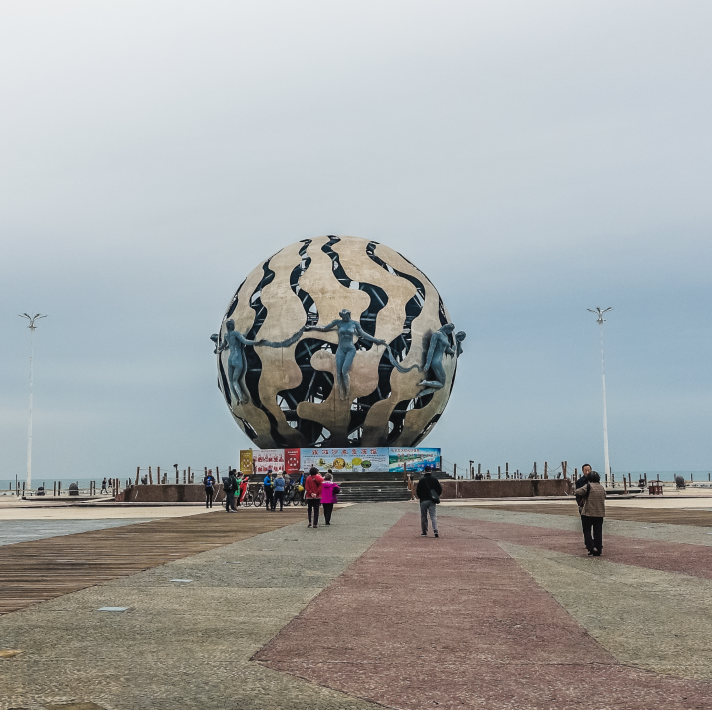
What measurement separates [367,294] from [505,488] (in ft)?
36.9

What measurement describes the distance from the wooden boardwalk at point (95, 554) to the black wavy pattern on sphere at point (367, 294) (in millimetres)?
20718

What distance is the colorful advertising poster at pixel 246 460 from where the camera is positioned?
38344 millimetres

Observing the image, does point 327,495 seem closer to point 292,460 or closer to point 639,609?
point 639,609

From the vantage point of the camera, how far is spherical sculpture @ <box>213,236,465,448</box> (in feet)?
126

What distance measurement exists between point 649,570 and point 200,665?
22.2 ft

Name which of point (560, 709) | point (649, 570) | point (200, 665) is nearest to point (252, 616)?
point (200, 665)

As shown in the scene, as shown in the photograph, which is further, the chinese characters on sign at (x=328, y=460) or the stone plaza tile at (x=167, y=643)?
the chinese characters on sign at (x=328, y=460)

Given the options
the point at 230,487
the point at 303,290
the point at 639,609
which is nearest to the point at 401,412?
the point at 303,290

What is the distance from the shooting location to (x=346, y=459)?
3794cm

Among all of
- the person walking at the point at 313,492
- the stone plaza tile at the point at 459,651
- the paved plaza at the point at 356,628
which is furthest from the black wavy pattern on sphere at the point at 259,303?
the stone plaza tile at the point at 459,651

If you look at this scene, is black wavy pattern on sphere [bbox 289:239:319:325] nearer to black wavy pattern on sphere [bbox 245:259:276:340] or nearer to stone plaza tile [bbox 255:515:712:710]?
black wavy pattern on sphere [bbox 245:259:276:340]

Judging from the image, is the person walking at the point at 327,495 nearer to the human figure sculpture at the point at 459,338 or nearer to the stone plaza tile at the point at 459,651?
the stone plaza tile at the point at 459,651

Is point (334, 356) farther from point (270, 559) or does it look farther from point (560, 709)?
point (560, 709)

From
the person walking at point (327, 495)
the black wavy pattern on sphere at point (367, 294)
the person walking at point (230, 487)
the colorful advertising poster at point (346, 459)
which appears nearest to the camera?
the person walking at point (327, 495)
